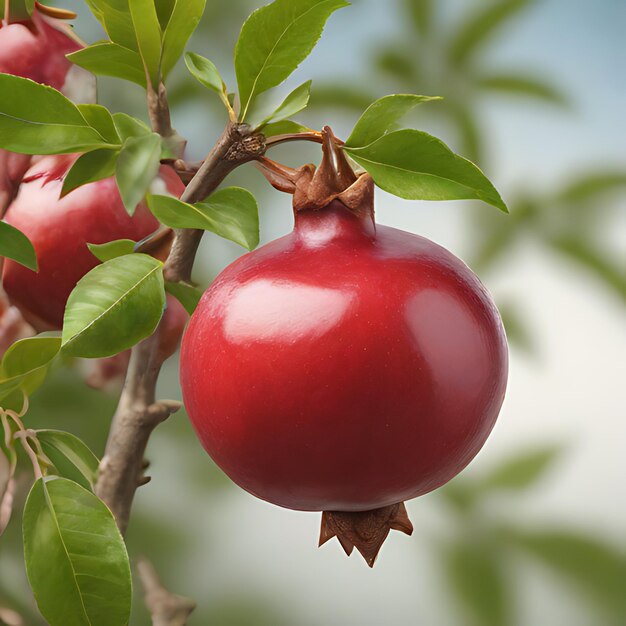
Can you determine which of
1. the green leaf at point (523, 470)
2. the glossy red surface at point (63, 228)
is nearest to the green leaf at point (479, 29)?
the green leaf at point (523, 470)

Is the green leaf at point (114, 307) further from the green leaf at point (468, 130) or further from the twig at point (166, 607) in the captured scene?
the green leaf at point (468, 130)

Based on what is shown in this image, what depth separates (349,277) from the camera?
0.64 ft

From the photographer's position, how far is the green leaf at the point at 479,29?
24.1 inches

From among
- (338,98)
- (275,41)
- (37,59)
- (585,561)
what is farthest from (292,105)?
(585,561)

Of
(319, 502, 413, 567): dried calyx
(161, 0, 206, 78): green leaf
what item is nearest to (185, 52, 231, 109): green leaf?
(161, 0, 206, 78): green leaf

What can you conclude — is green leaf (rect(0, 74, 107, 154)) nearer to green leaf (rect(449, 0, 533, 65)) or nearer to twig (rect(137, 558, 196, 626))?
twig (rect(137, 558, 196, 626))

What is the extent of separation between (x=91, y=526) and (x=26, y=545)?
2cm

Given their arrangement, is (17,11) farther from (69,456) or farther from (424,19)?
(424,19)

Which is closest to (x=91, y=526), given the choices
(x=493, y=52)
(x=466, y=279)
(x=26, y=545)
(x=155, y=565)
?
(x=26, y=545)

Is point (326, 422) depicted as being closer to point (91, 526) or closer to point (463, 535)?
point (91, 526)

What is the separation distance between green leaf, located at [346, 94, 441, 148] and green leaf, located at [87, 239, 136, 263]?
3.0 inches

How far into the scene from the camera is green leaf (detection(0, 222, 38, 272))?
25 centimetres

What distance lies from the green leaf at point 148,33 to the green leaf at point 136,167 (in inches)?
1.4

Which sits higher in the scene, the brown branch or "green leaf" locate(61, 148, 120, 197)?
"green leaf" locate(61, 148, 120, 197)
